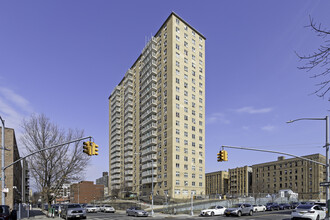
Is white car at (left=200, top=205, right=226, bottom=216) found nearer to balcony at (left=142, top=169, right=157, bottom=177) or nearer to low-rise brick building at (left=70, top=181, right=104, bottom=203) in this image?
balcony at (left=142, top=169, right=157, bottom=177)

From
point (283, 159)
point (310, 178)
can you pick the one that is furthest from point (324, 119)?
point (283, 159)

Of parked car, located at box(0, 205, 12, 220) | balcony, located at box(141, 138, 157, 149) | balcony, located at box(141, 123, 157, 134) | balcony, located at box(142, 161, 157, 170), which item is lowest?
balcony, located at box(142, 161, 157, 170)

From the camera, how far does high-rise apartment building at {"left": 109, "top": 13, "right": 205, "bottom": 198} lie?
76.0 metres

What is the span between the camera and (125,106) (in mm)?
109688

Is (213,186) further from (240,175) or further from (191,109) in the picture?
(191,109)

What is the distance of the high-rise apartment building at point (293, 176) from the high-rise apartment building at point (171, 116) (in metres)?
54.5

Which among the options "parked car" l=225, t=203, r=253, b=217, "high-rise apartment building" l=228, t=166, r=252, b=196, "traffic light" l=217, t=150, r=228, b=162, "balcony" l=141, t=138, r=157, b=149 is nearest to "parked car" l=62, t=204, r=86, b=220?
"traffic light" l=217, t=150, r=228, b=162

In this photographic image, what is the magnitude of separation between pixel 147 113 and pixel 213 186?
345 ft

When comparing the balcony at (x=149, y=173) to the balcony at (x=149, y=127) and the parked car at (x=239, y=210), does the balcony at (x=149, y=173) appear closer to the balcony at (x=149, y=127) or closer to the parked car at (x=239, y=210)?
the balcony at (x=149, y=127)

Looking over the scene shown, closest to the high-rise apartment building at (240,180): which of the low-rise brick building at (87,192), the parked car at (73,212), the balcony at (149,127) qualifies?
the low-rise brick building at (87,192)

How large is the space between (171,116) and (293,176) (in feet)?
234

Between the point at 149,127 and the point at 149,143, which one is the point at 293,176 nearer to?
the point at 149,143

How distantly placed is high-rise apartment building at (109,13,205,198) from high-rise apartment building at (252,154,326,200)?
179 feet

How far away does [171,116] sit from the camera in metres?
76.6
